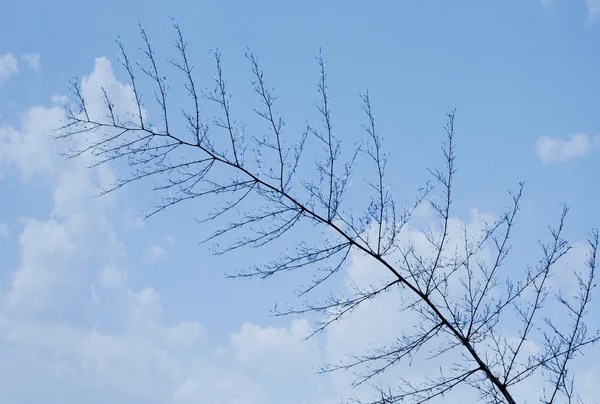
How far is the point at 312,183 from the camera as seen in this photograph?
3.78m

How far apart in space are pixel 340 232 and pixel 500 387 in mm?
1478

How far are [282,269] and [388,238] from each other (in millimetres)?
737

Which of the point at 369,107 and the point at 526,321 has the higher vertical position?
the point at 369,107

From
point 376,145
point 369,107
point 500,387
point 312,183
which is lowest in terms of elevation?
point 500,387

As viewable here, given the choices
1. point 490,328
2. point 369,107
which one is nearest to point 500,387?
point 490,328

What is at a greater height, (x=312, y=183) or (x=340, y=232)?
(x=312, y=183)

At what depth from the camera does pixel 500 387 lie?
12.2ft

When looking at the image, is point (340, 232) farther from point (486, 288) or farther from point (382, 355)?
point (486, 288)

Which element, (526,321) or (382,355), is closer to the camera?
(382,355)

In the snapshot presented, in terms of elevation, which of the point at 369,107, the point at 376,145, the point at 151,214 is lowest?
the point at 151,214

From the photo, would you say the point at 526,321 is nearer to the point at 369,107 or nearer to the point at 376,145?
the point at 376,145

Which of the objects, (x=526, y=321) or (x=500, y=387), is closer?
(x=500, y=387)

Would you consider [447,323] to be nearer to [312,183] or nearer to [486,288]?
[486,288]

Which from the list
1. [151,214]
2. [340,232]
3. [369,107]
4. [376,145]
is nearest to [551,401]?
[340,232]
